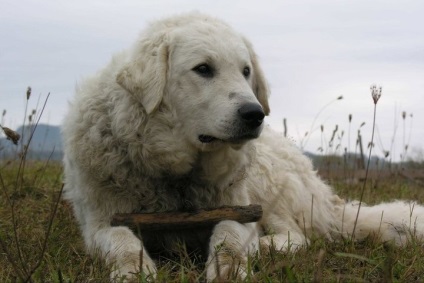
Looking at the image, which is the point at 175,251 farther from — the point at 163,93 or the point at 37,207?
the point at 37,207

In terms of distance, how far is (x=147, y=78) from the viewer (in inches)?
146

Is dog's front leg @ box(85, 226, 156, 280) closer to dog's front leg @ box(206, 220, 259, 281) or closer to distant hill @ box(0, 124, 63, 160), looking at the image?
dog's front leg @ box(206, 220, 259, 281)

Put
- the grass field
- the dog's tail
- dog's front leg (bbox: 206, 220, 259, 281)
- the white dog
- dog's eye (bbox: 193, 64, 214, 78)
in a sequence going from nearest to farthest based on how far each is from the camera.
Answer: the grass field → dog's front leg (bbox: 206, 220, 259, 281) → the white dog → dog's eye (bbox: 193, 64, 214, 78) → the dog's tail

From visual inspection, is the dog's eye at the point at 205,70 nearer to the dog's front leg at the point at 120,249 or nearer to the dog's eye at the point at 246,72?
the dog's eye at the point at 246,72

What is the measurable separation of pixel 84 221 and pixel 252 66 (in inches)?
58.5

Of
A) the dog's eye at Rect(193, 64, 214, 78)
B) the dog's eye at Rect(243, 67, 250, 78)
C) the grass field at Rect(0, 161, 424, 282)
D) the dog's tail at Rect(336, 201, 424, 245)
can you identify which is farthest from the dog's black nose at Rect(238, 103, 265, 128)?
the dog's tail at Rect(336, 201, 424, 245)

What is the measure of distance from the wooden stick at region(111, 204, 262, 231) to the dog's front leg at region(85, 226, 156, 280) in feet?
0.29

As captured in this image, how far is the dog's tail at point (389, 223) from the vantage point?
4.25m

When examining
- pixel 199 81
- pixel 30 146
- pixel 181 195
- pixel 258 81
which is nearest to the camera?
pixel 199 81

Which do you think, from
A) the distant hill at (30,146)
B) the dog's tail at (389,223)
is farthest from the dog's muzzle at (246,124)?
the distant hill at (30,146)

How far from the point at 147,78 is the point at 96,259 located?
42.8 inches

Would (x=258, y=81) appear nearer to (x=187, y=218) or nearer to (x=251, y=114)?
(x=251, y=114)

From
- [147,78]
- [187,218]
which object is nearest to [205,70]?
[147,78]

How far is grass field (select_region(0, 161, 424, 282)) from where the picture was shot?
2615 mm
